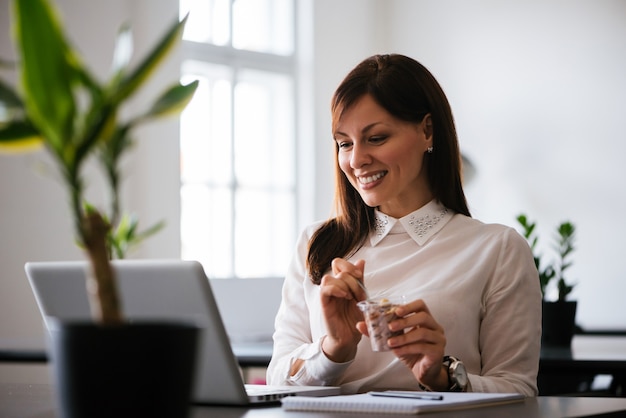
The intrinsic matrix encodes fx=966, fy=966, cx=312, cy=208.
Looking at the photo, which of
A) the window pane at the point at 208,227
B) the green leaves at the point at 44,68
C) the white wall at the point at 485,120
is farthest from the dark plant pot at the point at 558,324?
the window pane at the point at 208,227

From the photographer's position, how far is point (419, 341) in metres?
1.80

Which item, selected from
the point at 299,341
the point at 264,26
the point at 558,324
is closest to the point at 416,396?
the point at 299,341

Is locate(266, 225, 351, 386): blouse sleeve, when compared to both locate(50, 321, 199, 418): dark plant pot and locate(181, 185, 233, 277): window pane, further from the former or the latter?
locate(181, 185, 233, 277): window pane

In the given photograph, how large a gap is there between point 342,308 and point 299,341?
1.04ft

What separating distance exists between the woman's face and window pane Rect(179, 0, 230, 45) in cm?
441

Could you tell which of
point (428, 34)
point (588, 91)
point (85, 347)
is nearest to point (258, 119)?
point (428, 34)

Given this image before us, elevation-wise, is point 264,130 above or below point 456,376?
above

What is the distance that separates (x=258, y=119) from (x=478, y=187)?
1.67 metres

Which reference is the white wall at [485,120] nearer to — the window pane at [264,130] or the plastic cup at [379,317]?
the window pane at [264,130]

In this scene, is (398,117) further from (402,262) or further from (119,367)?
(119,367)

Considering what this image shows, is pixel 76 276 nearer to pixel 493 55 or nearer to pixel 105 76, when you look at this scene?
pixel 105 76

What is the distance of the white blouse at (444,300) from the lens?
205 centimetres

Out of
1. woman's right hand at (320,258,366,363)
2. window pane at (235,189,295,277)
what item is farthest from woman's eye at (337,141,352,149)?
window pane at (235,189,295,277)

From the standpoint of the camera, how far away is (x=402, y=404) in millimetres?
1468
